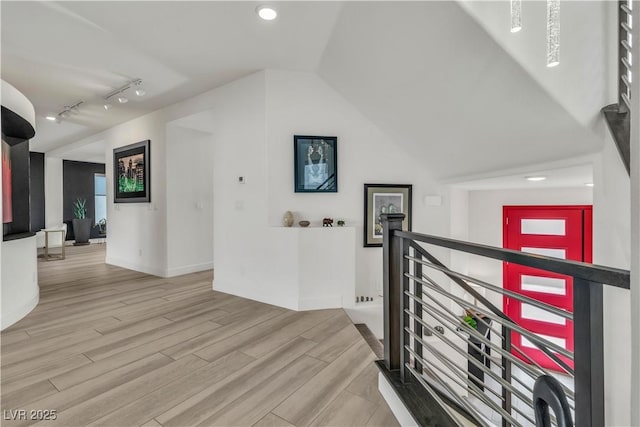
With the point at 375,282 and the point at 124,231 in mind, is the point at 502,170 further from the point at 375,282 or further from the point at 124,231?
the point at 124,231

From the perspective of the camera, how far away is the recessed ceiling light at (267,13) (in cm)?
239

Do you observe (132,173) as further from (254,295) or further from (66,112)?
(254,295)

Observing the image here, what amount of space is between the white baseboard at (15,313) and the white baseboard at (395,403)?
11.4 feet

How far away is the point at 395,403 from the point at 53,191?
10.4 m

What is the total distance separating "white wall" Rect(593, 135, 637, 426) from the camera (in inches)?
76.7

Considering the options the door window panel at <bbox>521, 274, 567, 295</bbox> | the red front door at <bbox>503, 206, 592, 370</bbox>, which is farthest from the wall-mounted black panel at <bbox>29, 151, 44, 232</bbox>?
the door window panel at <bbox>521, 274, 567, 295</bbox>

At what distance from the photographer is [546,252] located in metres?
4.34

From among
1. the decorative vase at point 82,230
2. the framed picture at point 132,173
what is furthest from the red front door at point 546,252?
the decorative vase at point 82,230

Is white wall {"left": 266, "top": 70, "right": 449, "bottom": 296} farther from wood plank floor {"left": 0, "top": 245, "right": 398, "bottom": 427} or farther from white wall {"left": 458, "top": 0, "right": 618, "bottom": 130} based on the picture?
white wall {"left": 458, "top": 0, "right": 618, "bottom": 130}

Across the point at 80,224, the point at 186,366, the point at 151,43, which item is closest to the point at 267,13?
the point at 151,43

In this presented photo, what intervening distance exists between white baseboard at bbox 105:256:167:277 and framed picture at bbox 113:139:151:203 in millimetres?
1127

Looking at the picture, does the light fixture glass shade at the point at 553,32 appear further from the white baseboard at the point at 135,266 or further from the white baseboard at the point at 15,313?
the white baseboard at the point at 135,266

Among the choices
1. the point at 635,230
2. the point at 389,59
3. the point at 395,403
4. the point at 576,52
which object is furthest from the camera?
the point at 389,59

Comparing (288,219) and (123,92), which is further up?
(123,92)
